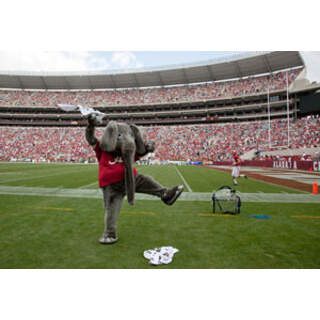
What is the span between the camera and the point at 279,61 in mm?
40562

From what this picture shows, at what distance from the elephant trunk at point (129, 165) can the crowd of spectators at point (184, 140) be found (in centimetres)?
3412

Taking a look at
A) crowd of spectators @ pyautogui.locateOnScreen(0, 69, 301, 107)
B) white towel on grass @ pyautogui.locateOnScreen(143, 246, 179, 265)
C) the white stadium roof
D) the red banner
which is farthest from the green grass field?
crowd of spectators @ pyautogui.locateOnScreen(0, 69, 301, 107)

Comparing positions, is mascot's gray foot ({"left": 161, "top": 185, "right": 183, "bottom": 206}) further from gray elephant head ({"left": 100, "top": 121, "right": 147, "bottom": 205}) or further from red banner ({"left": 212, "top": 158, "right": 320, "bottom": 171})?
red banner ({"left": 212, "top": 158, "right": 320, "bottom": 171})

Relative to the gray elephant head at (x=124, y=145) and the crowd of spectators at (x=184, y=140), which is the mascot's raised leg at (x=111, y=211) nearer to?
the gray elephant head at (x=124, y=145)

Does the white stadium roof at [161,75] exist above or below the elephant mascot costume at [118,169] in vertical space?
above

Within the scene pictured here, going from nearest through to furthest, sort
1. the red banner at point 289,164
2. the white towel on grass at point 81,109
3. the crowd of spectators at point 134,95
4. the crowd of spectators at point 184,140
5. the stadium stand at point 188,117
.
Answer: the white towel on grass at point 81,109
the red banner at point 289,164
the crowd of spectators at point 184,140
the stadium stand at point 188,117
the crowd of spectators at point 134,95

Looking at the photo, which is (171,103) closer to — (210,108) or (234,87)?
(210,108)

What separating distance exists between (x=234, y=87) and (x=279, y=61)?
917 centimetres

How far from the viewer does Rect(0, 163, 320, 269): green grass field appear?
9.52 feet

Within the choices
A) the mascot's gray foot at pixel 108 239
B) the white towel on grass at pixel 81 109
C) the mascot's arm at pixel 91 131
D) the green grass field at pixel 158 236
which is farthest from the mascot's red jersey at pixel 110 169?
the green grass field at pixel 158 236

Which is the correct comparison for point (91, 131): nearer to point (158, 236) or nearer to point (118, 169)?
point (118, 169)

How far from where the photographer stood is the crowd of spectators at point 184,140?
35406mm

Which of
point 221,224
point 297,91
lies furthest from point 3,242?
point 297,91

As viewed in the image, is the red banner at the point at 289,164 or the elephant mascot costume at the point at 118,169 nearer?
the elephant mascot costume at the point at 118,169
